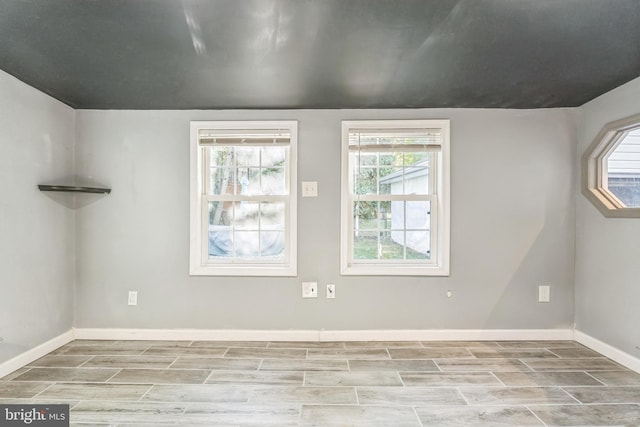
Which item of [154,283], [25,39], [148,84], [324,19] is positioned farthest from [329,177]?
[25,39]

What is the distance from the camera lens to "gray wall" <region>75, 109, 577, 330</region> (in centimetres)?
287

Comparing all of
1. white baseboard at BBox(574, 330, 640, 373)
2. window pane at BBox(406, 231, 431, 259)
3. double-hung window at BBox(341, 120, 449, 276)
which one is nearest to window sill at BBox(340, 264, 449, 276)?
double-hung window at BBox(341, 120, 449, 276)

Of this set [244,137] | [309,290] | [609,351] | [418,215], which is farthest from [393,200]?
[609,351]

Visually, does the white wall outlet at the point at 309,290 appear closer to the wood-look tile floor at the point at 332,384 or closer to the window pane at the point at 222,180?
the wood-look tile floor at the point at 332,384

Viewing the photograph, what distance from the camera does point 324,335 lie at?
2.86 m

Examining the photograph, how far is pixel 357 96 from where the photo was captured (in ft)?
8.57

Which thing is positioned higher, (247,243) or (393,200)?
(393,200)

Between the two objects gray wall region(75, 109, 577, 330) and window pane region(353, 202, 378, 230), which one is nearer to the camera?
gray wall region(75, 109, 577, 330)

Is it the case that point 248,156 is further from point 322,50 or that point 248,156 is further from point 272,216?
point 322,50

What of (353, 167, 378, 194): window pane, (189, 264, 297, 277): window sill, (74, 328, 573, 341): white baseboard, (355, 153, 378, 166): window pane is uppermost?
(355, 153, 378, 166): window pane

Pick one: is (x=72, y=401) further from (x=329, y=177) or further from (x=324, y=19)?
(x=324, y=19)

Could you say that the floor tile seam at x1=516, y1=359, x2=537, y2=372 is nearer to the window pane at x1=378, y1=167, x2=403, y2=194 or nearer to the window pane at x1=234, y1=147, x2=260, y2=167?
the window pane at x1=378, y1=167, x2=403, y2=194

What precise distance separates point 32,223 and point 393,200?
2770 millimetres

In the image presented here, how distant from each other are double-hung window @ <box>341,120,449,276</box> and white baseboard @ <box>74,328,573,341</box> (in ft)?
1.82
